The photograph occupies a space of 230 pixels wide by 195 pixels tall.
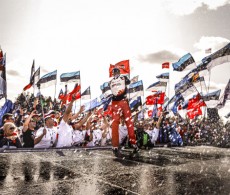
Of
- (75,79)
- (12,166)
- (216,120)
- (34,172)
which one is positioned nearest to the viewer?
(34,172)

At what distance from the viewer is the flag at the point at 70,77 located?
16.7 metres

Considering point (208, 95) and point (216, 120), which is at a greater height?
point (208, 95)

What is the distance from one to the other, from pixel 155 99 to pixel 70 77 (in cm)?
650

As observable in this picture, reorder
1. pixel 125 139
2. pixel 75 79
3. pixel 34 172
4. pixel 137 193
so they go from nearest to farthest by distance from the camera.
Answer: pixel 137 193
pixel 34 172
pixel 125 139
pixel 75 79

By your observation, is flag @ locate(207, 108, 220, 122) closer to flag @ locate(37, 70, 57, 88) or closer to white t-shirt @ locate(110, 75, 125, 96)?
flag @ locate(37, 70, 57, 88)

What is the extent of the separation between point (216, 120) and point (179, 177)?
20.0m

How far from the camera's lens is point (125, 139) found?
31.9 ft

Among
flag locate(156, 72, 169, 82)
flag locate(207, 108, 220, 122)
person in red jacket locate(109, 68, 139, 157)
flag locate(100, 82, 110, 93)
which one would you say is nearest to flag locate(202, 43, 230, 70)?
person in red jacket locate(109, 68, 139, 157)

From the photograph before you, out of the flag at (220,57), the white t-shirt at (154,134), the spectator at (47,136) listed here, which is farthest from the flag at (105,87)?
the spectator at (47,136)

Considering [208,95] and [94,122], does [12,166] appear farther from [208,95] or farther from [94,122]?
[208,95]

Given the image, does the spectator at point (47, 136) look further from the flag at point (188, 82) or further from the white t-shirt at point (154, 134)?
the flag at point (188, 82)

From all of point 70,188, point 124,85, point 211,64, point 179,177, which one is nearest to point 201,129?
point 211,64

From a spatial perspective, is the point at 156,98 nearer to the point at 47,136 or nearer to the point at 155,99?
the point at 155,99

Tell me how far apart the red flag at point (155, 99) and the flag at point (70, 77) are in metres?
5.47
